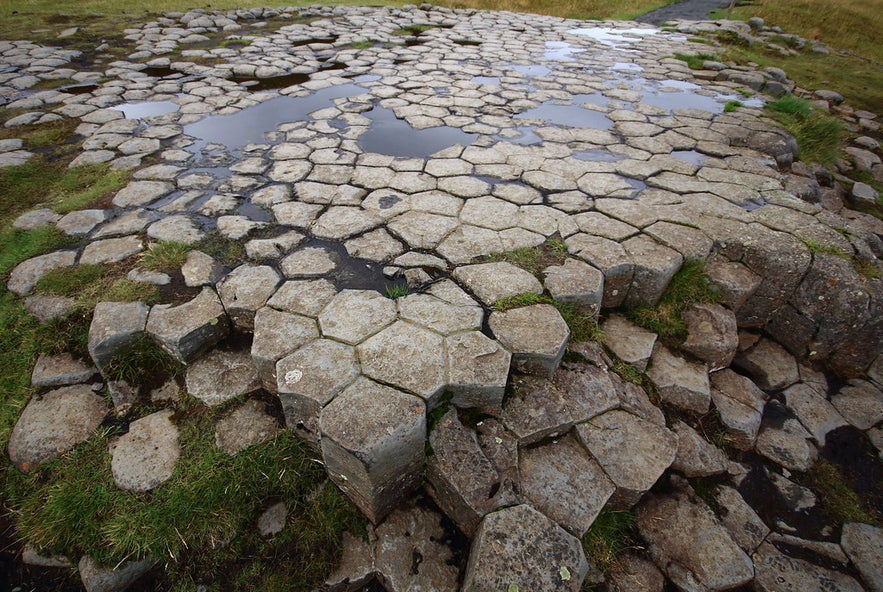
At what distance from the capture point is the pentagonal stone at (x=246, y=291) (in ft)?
6.79

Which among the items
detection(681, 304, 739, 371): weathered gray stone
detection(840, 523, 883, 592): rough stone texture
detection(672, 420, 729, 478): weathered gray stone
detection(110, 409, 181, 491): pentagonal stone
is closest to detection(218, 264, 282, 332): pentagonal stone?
detection(110, 409, 181, 491): pentagonal stone

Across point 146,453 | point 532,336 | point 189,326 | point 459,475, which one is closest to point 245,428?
point 146,453

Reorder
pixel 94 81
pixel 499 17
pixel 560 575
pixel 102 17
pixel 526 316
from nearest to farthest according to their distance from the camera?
pixel 560 575 → pixel 526 316 → pixel 94 81 → pixel 102 17 → pixel 499 17

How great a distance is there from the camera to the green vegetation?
241cm

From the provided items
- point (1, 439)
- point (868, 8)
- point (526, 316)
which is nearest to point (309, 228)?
point (526, 316)

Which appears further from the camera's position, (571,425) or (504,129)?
(504,129)

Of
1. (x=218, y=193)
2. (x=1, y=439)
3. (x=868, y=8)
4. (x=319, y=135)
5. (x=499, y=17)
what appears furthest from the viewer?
(x=868, y=8)

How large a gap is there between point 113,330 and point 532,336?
192 cm

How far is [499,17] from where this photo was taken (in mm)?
10227

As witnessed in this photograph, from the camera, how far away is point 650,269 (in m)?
2.33

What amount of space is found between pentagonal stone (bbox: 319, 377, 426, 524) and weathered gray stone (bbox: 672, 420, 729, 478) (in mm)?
1266

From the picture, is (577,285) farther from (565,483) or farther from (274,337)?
(274,337)

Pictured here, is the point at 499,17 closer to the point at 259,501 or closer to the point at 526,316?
the point at 526,316

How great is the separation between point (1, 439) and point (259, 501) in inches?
48.5
